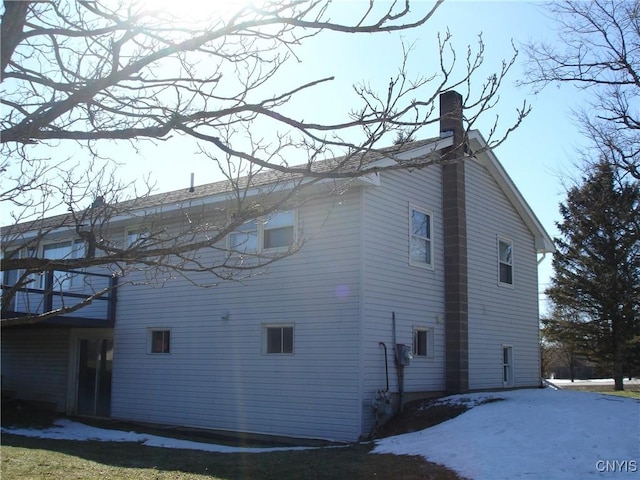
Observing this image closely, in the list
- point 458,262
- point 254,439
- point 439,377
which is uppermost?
point 458,262

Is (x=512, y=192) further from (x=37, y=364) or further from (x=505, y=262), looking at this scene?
(x=37, y=364)

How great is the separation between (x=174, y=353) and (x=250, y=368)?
2.62 meters

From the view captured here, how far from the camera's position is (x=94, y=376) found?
1845 cm

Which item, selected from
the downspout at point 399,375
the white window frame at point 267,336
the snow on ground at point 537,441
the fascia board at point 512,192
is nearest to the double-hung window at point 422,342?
the downspout at point 399,375

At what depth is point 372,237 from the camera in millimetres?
13484

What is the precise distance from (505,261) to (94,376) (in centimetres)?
1213

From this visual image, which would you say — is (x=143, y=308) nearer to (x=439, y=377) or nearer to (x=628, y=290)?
(x=439, y=377)

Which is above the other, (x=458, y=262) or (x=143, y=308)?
(x=458, y=262)

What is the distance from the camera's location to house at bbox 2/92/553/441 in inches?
523

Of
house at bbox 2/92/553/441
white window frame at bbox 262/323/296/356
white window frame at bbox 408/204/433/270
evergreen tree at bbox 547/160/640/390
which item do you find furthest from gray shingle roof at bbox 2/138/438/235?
evergreen tree at bbox 547/160/640/390

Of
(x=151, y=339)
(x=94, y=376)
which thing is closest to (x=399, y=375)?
(x=151, y=339)

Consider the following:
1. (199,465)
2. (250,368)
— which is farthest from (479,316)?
(199,465)

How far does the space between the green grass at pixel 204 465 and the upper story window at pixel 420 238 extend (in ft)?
16.6

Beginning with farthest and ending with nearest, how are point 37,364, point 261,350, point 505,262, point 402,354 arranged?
point 37,364
point 505,262
point 261,350
point 402,354
